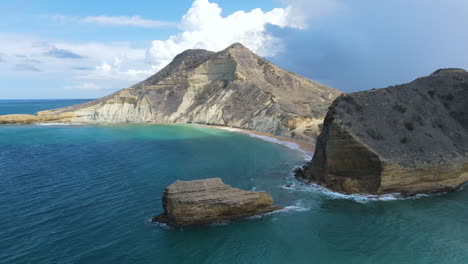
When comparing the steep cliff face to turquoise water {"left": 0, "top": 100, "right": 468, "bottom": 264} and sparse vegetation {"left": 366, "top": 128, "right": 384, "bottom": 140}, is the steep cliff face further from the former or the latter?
sparse vegetation {"left": 366, "top": 128, "right": 384, "bottom": 140}

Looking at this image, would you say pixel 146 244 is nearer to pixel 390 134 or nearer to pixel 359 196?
pixel 359 196

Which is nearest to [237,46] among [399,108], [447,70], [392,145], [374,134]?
[447,70]

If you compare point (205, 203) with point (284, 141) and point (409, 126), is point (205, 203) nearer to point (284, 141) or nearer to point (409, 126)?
point (409, 126)

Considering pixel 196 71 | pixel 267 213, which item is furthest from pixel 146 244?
pixel 196 71

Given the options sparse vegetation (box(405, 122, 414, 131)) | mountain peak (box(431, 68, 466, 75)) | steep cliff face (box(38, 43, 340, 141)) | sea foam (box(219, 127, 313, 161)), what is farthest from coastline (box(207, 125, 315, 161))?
mountain peak (box(431, 68, 466, 75))

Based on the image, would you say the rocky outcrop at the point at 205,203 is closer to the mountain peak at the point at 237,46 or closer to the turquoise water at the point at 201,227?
the turquoise water at the point at 201,227
